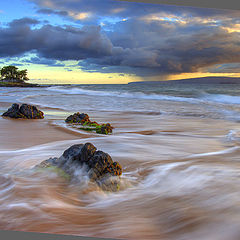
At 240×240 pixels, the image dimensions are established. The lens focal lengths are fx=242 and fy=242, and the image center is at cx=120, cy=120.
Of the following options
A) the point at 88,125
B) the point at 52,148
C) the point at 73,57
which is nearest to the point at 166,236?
the point at 52,148

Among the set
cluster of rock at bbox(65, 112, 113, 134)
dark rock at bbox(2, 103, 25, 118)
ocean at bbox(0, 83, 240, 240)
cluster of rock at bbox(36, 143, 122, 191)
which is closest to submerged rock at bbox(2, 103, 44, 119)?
dark rock at bbox(2, 103, 25, 118)

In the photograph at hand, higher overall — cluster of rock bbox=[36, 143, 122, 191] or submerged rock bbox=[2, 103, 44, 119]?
submerged rock bbox=[2, 103, 44, 119]

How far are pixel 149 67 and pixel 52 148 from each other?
419cm

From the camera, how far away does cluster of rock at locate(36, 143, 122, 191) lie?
1536mm

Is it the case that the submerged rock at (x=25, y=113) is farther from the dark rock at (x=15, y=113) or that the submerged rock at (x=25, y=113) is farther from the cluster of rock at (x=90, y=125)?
the cluster of rock at (x=90, y=125)

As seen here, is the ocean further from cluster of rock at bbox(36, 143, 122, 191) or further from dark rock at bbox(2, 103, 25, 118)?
dark rock at bbox(2, 103, 25, 118)

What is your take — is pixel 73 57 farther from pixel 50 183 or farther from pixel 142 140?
pixel 50 183

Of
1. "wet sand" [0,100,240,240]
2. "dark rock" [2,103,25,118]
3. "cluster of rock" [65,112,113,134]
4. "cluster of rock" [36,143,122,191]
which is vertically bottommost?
"wet sand" [0,100,240,240]

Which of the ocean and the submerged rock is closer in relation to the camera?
the ocean

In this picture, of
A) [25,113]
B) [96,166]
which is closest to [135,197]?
[96,166]

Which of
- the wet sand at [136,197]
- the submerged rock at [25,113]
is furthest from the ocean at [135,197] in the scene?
the submerged rock at [25,113]

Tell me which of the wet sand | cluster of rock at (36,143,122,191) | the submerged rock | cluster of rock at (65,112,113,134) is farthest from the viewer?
the submerged rock

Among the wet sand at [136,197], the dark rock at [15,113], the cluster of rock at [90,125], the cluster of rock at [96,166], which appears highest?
the dark rock at [15,113]

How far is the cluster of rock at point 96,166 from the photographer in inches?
60.5
